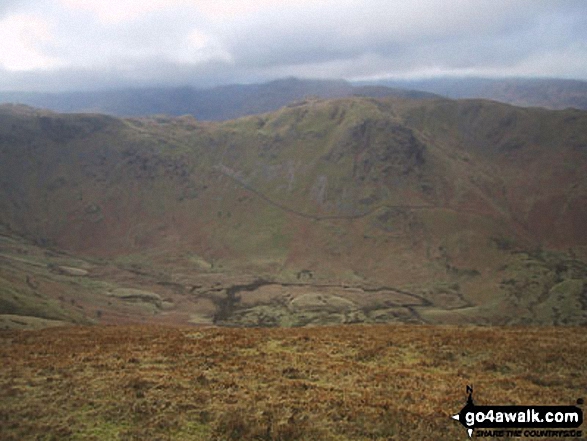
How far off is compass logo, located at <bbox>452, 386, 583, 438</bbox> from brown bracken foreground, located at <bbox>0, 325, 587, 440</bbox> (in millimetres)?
698

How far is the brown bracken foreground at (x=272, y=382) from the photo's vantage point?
17.7m

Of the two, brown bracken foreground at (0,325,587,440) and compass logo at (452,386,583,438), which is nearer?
compass logo at (452,386,583,438)

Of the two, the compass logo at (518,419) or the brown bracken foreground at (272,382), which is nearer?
the compass logo at (518,419)

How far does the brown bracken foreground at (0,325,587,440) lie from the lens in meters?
17.7

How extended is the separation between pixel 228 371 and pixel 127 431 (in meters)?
7.95

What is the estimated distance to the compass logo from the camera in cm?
1689

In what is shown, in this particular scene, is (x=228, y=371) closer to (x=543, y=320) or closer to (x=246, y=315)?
(x=246, y=315)

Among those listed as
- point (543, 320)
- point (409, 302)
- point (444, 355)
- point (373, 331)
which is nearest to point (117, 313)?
point (409, 302)

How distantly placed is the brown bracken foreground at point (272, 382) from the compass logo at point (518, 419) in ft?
2.29

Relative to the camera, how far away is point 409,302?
607 ft

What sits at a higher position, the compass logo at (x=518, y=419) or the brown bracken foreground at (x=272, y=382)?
the compass logo at (x=518, y=419)

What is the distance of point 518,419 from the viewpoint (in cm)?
1775

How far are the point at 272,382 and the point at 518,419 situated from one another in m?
11.1

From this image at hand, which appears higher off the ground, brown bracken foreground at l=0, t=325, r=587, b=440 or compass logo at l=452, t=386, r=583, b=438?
compass logo at l=452, t=386, r=583, b=438
